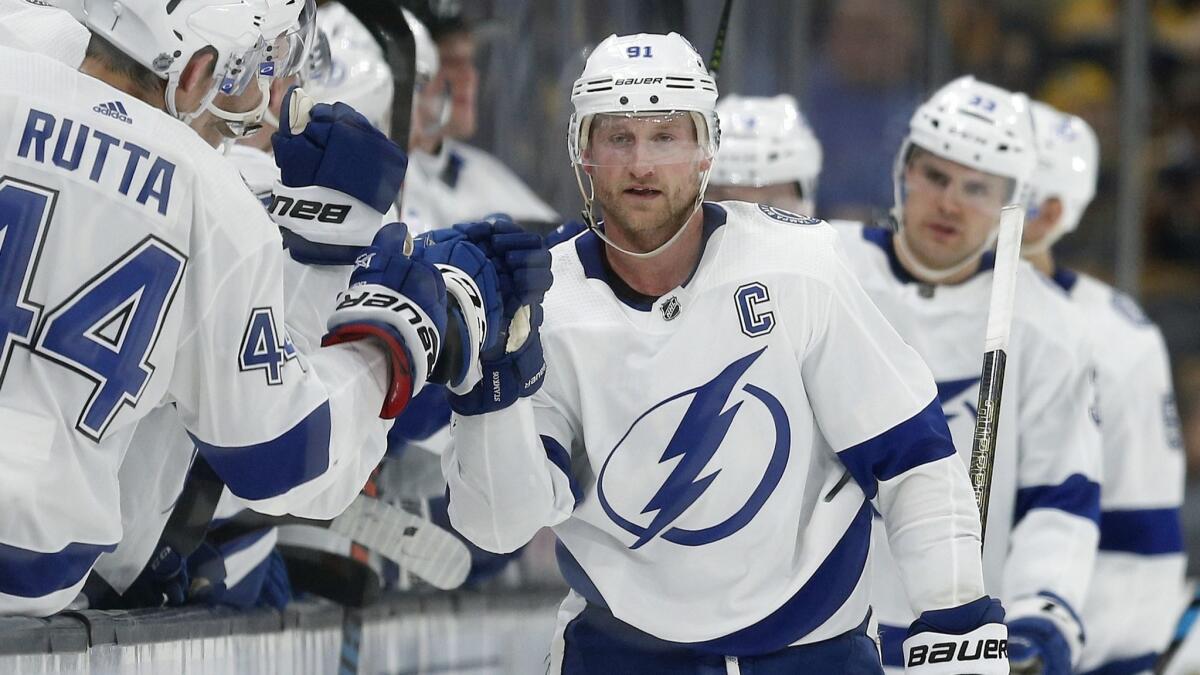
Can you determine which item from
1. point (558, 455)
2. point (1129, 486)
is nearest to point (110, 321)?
point (558, 455)

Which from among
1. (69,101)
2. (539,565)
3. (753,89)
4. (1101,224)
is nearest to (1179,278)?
(1101,224)

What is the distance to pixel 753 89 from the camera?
6125 mm

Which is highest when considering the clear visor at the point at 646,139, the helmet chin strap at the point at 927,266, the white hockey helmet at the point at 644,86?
the white hockey helmet at the point at 644,86

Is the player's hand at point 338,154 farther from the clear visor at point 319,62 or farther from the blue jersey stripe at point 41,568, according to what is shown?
the clear visor at point 319,62

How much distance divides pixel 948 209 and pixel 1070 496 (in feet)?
1.87

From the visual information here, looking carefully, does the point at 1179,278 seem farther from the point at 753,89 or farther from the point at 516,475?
the point at 516,475

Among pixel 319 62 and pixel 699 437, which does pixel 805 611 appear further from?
pixel 319 62

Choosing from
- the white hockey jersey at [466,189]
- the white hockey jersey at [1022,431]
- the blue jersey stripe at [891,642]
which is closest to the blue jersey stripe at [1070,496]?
the white hockey jersey at [1022,431]

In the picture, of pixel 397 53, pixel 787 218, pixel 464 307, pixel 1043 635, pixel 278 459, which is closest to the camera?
pixel 278 459

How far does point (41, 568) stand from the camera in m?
2.14

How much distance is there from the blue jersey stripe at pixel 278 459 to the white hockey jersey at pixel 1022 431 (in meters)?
1.52

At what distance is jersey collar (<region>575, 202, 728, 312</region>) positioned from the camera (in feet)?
8.76

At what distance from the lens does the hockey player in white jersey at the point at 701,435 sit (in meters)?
2.55

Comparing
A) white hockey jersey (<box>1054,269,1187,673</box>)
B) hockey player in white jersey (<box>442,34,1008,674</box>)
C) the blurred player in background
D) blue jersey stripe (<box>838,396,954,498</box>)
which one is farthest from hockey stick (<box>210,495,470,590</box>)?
white hockey jersey (<box>1054,269,1187,673</box>)
